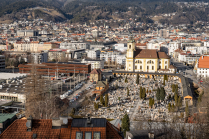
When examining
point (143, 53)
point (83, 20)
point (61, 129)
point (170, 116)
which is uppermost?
point (83, 20)

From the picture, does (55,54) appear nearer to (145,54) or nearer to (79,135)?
(145,54)

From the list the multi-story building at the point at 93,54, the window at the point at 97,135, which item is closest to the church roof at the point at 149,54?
the multi-story building at the point at 93,54

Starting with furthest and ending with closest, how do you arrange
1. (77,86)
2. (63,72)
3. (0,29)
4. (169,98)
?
(0,29)
(63,72)
(77,86)
(169,98)

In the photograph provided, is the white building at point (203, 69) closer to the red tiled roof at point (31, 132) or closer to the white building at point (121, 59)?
the white building at point (121, 59)

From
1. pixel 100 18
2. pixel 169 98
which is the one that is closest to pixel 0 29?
pixel 100 18

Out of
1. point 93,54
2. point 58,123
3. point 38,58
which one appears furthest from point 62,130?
point 93,54

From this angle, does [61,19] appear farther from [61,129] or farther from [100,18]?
[61,129]

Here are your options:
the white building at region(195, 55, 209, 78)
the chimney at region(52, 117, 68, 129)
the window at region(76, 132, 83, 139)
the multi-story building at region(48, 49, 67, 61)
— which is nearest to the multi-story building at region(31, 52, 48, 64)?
the multi-story building at region(48, 49, 67, 61)

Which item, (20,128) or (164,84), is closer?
(20,128)
